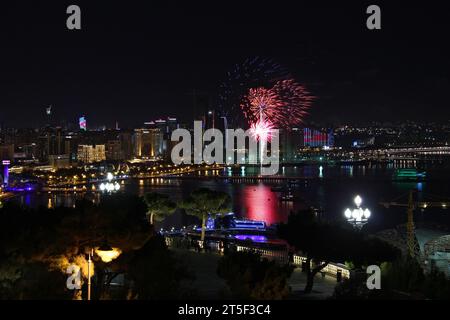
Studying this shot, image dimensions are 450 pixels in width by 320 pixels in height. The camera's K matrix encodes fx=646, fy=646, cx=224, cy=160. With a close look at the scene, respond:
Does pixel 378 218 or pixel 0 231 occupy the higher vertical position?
pixel 0 231

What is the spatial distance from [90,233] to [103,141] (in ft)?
170

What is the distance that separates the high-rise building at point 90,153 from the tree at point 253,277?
47.0 m

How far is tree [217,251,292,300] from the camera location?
3.08m

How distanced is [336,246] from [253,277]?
1372 mm

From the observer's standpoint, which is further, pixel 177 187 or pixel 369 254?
pixel 177 187

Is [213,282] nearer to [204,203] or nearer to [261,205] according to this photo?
[204,203]

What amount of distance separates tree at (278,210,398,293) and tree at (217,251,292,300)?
3.30 feet

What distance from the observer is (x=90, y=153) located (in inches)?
1983

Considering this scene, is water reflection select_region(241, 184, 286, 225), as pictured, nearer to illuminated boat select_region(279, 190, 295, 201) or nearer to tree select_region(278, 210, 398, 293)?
illuminated boat select_region(279, 190, 295, 201)

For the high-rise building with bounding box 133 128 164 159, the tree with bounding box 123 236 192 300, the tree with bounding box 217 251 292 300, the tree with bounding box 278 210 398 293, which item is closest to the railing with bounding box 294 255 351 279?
the tree with bounding box 278 210 398 293

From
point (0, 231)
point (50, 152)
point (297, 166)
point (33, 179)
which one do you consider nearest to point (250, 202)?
point (33, 179)
